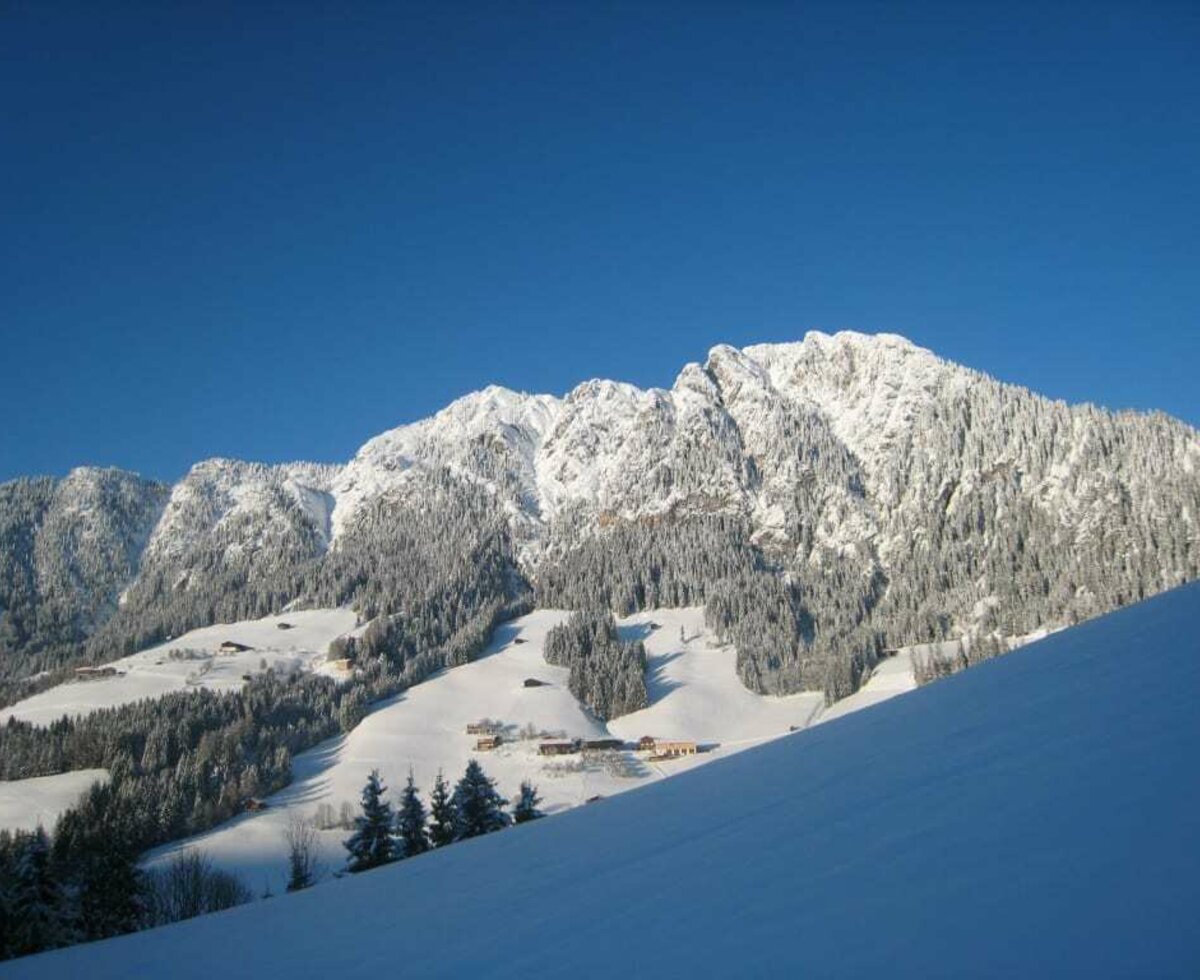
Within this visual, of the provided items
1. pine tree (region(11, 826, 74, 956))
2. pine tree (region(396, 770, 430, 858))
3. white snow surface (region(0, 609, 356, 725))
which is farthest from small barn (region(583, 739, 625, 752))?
pine tree (region(11, 826, 74, 956))

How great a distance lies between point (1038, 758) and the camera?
6223 millimetres

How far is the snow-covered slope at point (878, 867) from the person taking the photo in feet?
12.7

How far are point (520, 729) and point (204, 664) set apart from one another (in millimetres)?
68520

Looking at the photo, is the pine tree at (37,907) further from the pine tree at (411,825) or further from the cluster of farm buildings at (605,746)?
the cluster of farm buildings at (605,746)

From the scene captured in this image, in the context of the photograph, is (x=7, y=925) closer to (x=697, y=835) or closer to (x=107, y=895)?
(x=107, y=895)

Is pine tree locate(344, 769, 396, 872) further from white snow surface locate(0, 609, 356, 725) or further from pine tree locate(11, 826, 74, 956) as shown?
white snow surface locate(0, 609, 356, 725)

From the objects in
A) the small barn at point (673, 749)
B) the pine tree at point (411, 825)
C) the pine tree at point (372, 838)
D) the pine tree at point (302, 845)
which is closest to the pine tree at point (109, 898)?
the pine tree at point (372, 838)

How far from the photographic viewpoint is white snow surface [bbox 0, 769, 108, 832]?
8775cm

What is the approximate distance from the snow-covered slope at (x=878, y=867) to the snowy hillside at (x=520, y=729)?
65222 mm

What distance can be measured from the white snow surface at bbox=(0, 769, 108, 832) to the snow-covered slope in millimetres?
95477

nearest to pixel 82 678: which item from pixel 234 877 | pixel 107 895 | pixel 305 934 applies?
pixel 234 877

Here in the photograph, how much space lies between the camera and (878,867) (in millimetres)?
5113

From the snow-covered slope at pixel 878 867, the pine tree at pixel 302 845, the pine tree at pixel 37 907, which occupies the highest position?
the snow-covered slope at pixel 878 867

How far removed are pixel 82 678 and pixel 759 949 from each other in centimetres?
17740
